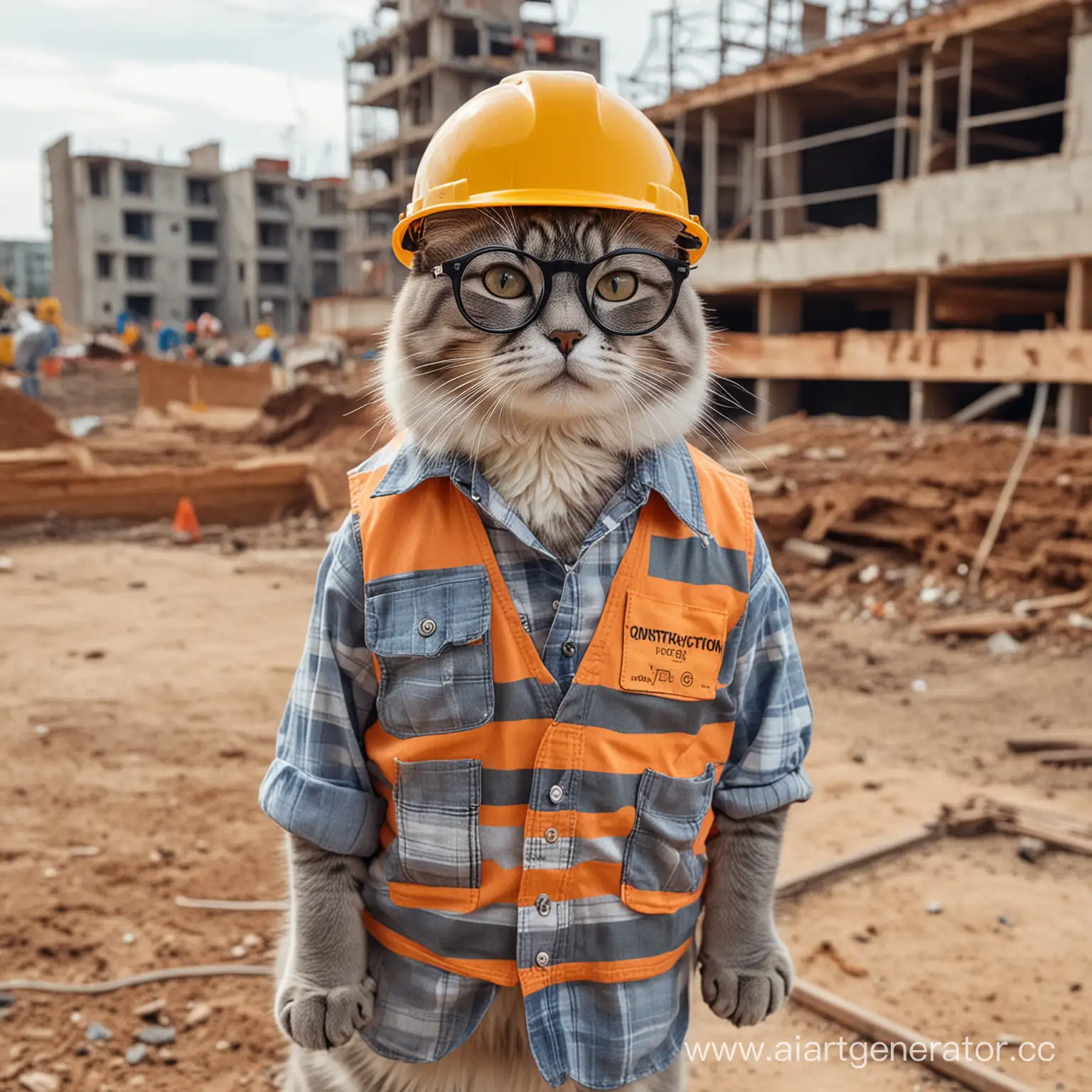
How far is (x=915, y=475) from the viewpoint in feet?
31.9

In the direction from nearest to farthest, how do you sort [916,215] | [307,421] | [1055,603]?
[1055,603] → [916,215] → [307,421]

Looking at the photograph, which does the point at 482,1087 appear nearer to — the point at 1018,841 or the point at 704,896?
the point at 704,896

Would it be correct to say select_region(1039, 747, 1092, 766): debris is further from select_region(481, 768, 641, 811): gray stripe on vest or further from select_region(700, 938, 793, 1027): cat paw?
select_region(481, 768, 641, 811): gray stripe on vest

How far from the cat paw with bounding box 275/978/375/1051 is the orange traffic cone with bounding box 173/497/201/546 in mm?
9651

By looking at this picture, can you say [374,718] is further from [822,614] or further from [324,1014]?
[822,614]

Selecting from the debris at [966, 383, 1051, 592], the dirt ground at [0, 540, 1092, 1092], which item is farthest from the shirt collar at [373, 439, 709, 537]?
the debris at [966, 383, 1051, 592]

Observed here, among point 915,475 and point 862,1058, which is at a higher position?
point 915,475

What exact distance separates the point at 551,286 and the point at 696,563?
0.55m

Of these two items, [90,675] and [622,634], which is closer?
[622,634]

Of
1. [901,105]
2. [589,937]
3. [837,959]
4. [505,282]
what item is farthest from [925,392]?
[589,937]

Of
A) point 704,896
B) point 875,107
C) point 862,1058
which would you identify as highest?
point 875,107

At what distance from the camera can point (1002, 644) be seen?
7.46 metres

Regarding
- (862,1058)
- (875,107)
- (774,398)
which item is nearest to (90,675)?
(862,1058)

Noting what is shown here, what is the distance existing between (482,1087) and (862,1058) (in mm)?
1649
